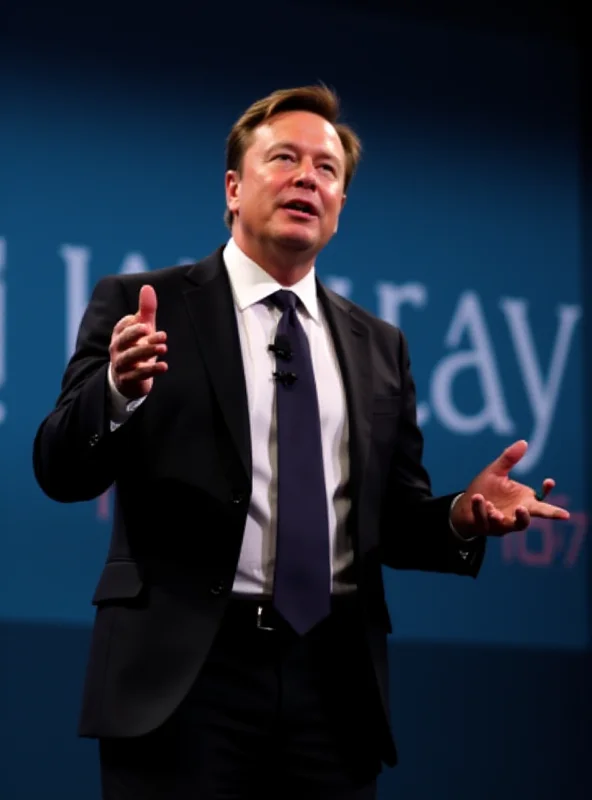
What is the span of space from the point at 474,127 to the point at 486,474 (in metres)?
2.23

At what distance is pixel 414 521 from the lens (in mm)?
2154

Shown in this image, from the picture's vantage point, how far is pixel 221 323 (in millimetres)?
2023

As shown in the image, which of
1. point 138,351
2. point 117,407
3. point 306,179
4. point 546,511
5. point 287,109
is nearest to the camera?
point 138,351

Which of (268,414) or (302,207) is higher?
(302,207)

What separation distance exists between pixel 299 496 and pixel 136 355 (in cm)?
38

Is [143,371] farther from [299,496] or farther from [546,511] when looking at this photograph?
[546,511]

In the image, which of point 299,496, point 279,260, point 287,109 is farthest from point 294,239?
point 299,496

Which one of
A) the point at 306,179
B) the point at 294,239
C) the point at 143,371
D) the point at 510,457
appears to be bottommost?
the point at 510,457

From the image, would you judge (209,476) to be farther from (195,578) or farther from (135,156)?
(135,156)

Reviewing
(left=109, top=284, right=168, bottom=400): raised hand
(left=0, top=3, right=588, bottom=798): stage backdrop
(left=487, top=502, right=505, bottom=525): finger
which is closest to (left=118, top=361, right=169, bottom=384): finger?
(left=109, top=284, right=168, bottom=400): raised hand

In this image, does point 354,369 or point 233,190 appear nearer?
point 354,369

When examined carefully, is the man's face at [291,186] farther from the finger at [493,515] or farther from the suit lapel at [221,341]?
the finger at [493,515]

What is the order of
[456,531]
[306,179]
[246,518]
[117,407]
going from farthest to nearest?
[306,179]
[456,531]
[246,518]
[117,407]

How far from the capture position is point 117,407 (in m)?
1.78
